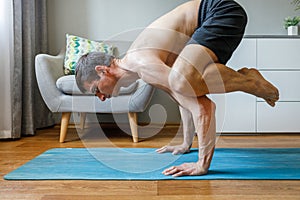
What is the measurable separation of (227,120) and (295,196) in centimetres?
150

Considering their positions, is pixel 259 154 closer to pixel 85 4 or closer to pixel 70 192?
pixel 70 192

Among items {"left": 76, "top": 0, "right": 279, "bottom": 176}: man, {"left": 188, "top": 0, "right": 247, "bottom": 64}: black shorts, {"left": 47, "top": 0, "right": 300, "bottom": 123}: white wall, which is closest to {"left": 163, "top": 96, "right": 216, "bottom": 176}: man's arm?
{"left": 76, "top": 0, "right": 279, "bottom": 176}: man

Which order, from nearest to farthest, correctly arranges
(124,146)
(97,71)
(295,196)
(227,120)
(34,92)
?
1. (295,196)
2. (97,71)
3. (124,146)
4. (227,120)
5. (34,92)

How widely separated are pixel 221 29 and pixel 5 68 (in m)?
1.56

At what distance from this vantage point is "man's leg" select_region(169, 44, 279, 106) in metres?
1.43

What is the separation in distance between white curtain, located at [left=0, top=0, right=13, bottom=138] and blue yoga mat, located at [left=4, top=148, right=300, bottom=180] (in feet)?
1.96

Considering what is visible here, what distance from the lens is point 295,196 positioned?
1180 millimetres

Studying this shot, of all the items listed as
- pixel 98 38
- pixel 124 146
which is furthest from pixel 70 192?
pixel 98 38

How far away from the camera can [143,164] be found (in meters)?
1.62

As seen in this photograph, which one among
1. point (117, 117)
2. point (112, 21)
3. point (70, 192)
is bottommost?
point (117, 117)

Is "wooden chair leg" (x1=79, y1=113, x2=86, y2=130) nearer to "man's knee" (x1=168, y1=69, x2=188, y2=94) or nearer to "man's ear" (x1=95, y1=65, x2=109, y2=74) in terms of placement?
"man's ear" (x1=95, y1=65, x2=109, y2=74)

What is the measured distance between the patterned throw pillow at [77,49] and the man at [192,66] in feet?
3.53

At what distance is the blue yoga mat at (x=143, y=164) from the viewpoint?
4.68ft

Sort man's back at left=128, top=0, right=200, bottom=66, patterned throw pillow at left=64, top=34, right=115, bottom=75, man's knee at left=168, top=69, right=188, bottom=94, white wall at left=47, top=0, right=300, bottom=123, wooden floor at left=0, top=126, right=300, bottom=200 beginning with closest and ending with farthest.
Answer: wooden floor at left=0, top=126, right=300, bottom=200 → man's knee at left=168, top=69, right=188, bottom=94 → man's back at left=128, top=0, right=200, bottom=66 → patterned throw pillow at left=64, top=34, right=115, bottom=75 → white wall at left=47, top=0, right=300, bottom=123
